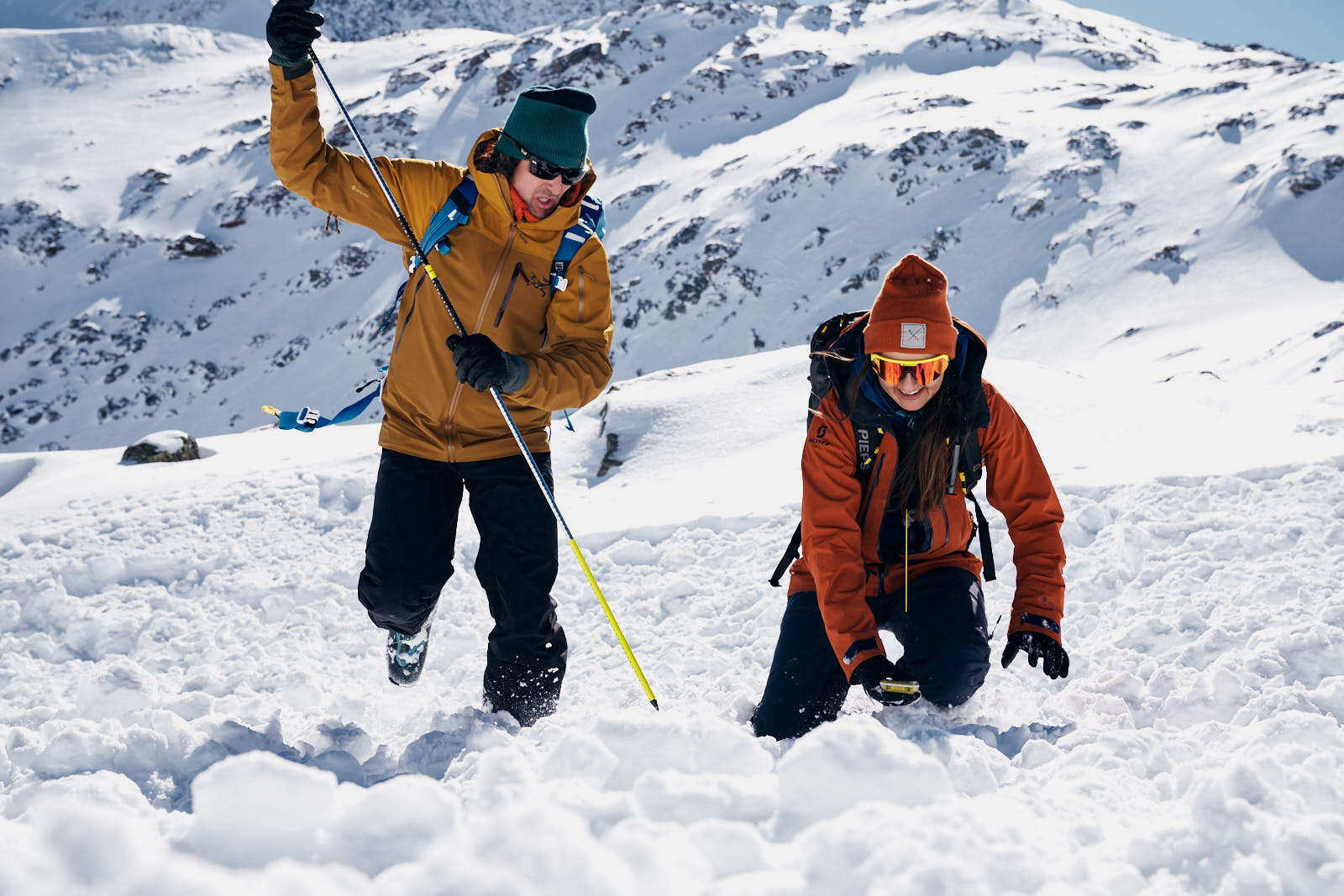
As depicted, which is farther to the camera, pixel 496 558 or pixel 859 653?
pixel 496 558

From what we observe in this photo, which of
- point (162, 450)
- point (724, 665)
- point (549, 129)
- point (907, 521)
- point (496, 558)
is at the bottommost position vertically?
point (162, 450)

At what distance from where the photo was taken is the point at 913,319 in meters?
3.09

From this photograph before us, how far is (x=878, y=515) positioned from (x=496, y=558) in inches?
62.0

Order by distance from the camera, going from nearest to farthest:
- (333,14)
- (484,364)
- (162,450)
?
1. (484,364)
2. (162,450)
3. (333,14)

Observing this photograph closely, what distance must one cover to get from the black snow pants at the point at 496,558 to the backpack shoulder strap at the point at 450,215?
2.89 feet

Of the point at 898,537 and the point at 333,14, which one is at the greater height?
the point at 333,14

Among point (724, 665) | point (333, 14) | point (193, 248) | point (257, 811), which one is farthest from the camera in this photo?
point (333, 14)

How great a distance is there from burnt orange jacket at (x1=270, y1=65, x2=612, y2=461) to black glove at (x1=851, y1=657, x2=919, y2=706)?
1.47 m

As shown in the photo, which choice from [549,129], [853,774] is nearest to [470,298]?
[549,129]

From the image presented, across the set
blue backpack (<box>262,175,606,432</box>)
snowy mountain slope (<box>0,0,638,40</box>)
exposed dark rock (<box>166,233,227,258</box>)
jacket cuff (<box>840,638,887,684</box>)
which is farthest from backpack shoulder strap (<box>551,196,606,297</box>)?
snowy mountain slope (<box>0,0,638,40</box>)

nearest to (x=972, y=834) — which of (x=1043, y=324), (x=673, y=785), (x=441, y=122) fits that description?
(x=673, y=785)

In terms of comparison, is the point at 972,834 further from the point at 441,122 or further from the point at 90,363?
the point at 441,122

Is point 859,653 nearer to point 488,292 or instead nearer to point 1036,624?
point 1036,624

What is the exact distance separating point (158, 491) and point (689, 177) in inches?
1007
